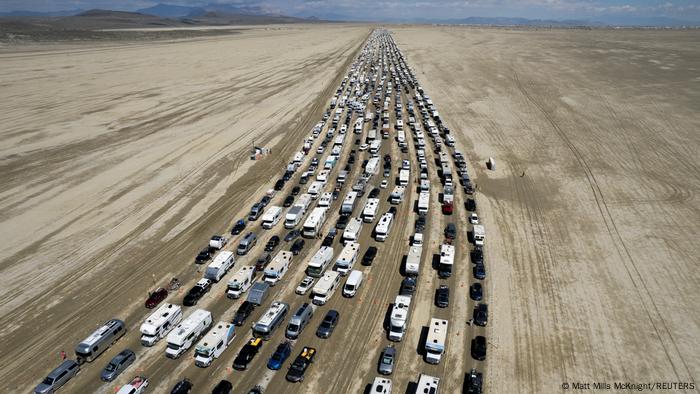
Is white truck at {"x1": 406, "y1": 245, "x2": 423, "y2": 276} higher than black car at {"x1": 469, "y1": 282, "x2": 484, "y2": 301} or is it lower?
higher

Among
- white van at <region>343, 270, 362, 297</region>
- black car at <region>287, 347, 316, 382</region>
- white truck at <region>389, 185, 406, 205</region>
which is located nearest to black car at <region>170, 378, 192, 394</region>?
black car at <region>287, 347, 316, 382</region>

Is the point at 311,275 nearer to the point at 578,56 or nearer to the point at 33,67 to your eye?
the point at 33,67

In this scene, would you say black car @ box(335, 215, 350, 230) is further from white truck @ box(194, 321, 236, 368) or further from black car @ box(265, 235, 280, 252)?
white truck @ box(194, 321, 236, 368)

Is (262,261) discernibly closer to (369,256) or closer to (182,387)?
(369,256)

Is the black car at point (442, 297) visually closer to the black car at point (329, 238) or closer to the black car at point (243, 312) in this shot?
the black car at point (329, 238)

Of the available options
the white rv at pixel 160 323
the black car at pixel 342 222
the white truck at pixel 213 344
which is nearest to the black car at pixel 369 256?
the black car at pixel 342 222

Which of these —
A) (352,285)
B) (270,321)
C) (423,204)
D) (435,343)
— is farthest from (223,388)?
(423,204)
